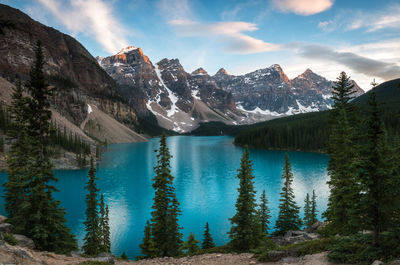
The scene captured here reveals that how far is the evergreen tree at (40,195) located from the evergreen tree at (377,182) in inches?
698

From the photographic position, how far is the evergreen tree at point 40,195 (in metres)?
15.4

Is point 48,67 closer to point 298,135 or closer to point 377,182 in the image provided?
point 298,135

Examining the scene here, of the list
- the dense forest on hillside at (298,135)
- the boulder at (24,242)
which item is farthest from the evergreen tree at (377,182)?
the dense forest on hillside at (298,135)

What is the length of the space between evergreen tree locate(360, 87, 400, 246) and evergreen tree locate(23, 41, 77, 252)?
17.7 m

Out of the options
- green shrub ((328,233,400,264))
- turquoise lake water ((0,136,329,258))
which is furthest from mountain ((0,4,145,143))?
green shrub ((328,233,400,264))

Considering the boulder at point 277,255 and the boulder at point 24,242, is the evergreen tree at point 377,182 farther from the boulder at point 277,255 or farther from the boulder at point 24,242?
the boulder at point 24,242

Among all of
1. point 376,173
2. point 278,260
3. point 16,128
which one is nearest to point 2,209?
point 16,128

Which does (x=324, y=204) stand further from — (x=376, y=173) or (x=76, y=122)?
(x=76, y=122)

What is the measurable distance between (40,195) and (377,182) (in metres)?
19.2

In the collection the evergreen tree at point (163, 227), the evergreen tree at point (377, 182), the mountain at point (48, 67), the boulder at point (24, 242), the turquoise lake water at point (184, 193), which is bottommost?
the turquoise lake water at point (184, 193)

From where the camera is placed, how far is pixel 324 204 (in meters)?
43.0

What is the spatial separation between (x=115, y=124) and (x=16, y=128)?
17486 centimetres

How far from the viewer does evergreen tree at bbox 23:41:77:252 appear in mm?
15375

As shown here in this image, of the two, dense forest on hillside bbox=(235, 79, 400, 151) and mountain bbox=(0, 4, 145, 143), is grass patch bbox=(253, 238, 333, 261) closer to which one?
dense forest on hillside bbox=(235, 79, 400, 151)
